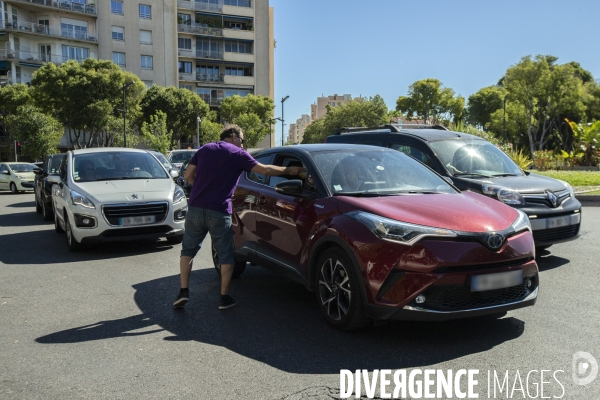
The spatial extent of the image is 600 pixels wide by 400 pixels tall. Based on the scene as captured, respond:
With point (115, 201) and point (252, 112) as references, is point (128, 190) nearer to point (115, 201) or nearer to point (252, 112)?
point (115, 201)

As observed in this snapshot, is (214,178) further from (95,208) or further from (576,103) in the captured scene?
(576,103)

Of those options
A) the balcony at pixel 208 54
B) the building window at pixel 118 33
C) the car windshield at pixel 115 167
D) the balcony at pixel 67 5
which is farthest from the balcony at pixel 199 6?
the car windshield at pixel 115 167

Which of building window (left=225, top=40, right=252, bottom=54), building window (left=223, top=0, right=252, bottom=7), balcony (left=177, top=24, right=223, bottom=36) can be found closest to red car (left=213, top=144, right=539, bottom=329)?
balcony (left=177, top=24, right=223, bottom=36)

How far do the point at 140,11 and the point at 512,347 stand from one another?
210ft

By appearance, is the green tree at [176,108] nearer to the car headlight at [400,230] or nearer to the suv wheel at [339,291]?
the suv wheel at [339,291]

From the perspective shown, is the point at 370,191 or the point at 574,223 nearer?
the point at 370,191

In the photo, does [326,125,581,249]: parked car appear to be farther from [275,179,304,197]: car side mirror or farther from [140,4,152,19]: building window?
[140,4,152,19]: building window

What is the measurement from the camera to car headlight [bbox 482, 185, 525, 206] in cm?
735

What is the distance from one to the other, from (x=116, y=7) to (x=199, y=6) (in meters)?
9.94

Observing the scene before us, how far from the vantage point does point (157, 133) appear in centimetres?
5475

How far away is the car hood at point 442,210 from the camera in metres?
4.48

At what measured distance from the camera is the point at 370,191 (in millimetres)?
5215

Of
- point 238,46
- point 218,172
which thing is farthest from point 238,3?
point 218,172

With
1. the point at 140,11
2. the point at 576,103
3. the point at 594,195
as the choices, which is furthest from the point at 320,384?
the point at 140,11
